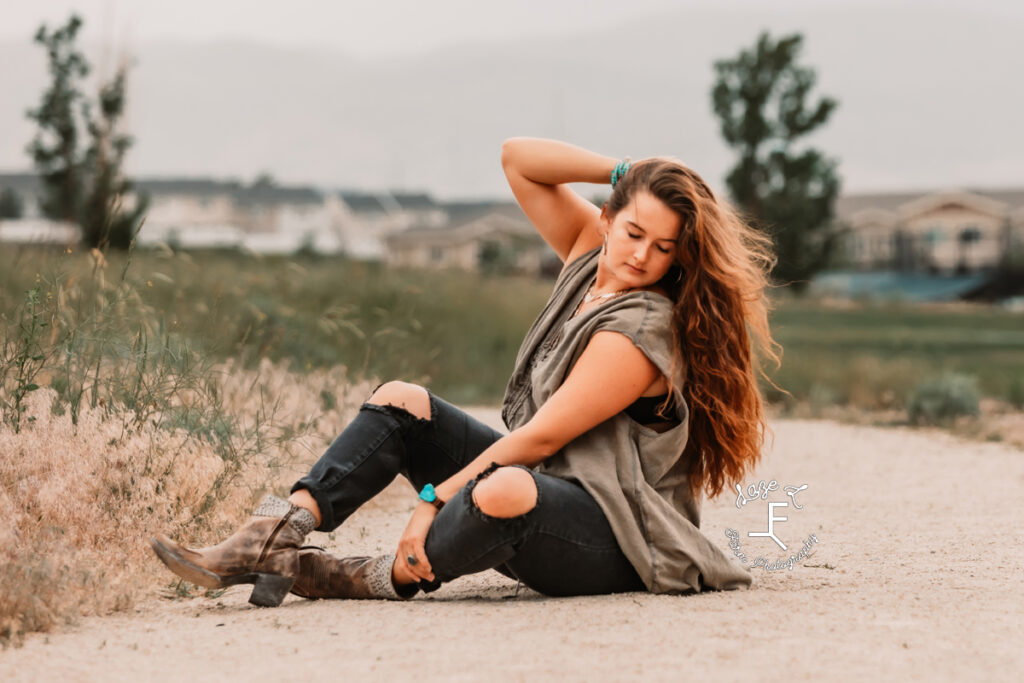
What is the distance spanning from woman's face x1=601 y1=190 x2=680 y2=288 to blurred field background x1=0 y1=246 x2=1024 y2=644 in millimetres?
894

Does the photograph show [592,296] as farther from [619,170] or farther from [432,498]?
[432,498]

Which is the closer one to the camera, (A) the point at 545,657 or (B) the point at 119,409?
(A) the point at 545,657

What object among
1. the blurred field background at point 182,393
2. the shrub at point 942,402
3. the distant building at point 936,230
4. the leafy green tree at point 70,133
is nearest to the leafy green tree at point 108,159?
A: the leafy green tree at point 70,133

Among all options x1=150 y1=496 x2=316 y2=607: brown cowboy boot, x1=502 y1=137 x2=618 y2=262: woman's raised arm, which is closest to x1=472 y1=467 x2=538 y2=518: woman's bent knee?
x1=150 y1=496 x2=316 y2=607: brown cowboy boot

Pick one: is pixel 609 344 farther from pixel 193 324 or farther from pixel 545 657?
pixel 193 324

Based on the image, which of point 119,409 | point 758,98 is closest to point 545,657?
point 119,409

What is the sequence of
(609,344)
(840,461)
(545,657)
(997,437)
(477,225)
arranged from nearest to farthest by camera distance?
1. (545,657)
2. (609,344)
3. (840,461)
4. (997,437)
5. (477,225)

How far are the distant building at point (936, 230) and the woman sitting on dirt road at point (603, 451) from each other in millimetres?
45882

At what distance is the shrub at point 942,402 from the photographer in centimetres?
994

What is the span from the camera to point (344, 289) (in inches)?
428

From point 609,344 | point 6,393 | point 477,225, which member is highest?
point 609,344

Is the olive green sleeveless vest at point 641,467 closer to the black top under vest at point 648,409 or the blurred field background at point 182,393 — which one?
the black top under vest at point 648,409

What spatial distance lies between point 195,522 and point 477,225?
55.1 meters

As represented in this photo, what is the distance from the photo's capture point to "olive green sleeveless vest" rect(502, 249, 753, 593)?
139 inches
